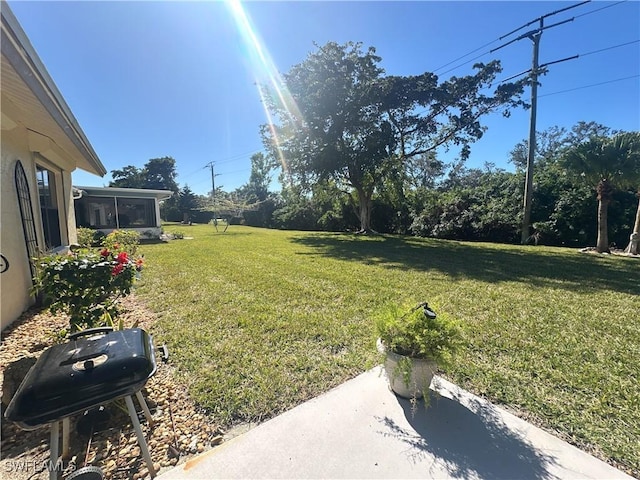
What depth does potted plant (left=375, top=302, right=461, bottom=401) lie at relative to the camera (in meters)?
2.02

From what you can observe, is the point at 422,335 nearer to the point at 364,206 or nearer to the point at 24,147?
the point at 24,147

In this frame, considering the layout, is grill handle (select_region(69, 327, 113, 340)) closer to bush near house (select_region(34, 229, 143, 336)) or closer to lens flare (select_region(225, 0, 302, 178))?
bush near house (select_region(34, 229, 143, 336))

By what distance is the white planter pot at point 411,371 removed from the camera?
202 cm

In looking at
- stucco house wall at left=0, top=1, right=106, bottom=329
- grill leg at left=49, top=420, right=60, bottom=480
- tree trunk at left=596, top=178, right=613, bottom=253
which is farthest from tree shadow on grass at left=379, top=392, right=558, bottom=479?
tree trunk at left=596, top=178, right=613, bottom=253

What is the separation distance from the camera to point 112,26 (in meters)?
5.48

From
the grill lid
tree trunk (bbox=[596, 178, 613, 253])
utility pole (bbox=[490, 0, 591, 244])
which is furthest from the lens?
utility pole (bbox=[490, 0, 591, 244])

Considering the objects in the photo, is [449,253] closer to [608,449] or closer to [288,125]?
[608,449]

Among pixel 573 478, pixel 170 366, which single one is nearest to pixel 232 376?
pixel 170 366

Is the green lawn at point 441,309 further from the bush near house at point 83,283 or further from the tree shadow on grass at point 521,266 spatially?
the bush near house at point 83,283

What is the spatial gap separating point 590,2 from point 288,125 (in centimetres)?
1245

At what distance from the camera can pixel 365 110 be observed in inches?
568

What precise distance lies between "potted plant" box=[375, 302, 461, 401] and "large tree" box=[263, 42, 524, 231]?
12511 mm

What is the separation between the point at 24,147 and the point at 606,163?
14779 millimetres

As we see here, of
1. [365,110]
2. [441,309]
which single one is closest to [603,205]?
[441,309]
